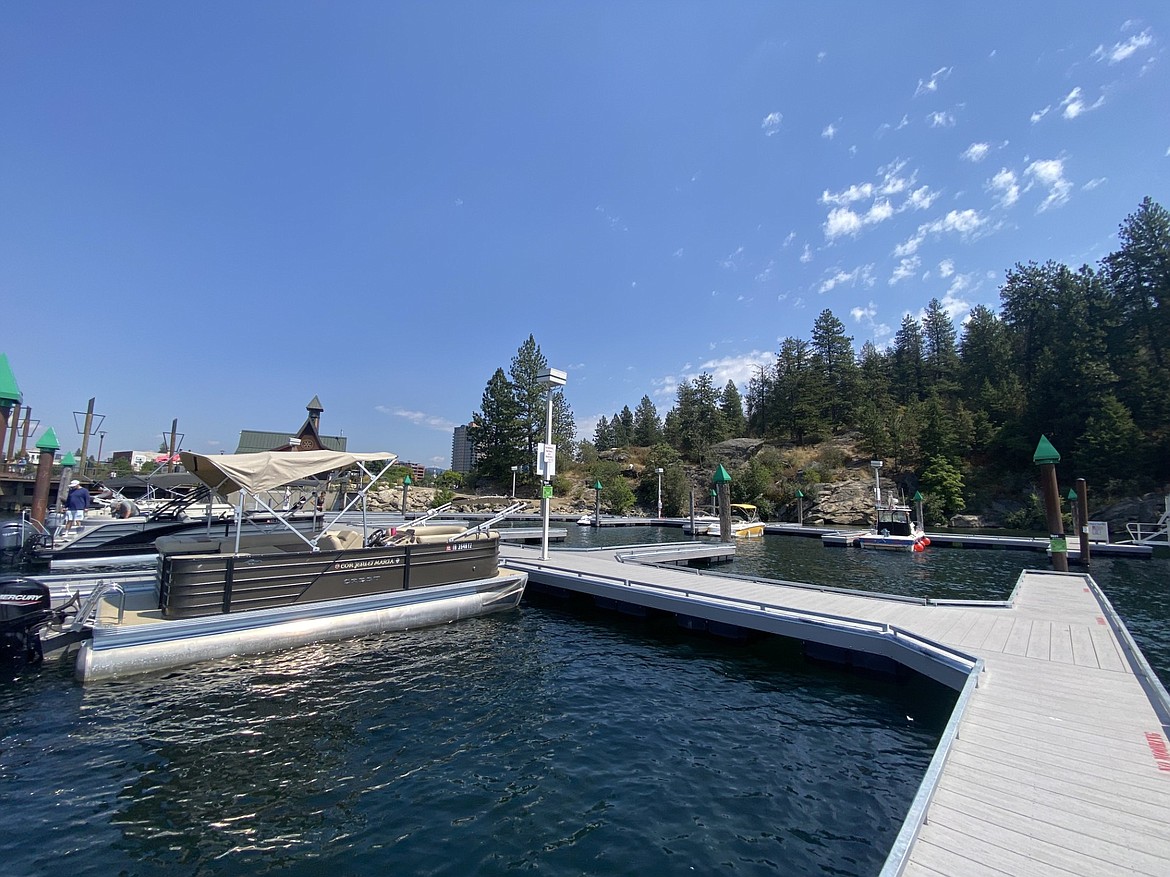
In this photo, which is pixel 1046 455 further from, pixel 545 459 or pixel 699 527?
pixel 699 527

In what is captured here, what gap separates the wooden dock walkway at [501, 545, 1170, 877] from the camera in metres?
3.18

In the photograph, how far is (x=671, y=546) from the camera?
20.4 metres

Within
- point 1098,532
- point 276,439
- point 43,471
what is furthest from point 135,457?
point 1098,532

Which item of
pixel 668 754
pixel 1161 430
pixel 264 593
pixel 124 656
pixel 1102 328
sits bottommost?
pixel 668 754

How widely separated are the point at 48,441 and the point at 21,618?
712 inches

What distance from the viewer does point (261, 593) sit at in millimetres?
8625

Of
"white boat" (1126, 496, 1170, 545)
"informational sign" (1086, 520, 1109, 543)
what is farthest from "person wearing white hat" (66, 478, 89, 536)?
"white boat" (1126, 496, 1170, 545)

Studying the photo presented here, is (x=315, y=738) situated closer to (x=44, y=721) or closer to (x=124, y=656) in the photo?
(x=44, y=721)

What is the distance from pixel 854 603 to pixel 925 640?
2.88 metres

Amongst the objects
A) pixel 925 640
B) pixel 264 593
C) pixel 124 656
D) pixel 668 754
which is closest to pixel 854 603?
pixel 925 640

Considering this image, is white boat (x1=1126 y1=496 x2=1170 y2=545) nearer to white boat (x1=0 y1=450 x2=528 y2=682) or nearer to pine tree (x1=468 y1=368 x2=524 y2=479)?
white boat (x1=0 y1=450 x2=528 y2=682)

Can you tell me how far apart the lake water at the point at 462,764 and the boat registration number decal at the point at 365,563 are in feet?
4.58

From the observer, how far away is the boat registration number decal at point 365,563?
949 cm

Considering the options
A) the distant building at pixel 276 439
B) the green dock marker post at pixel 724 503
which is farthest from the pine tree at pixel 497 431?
the green dock marker post at pixel 724 503
